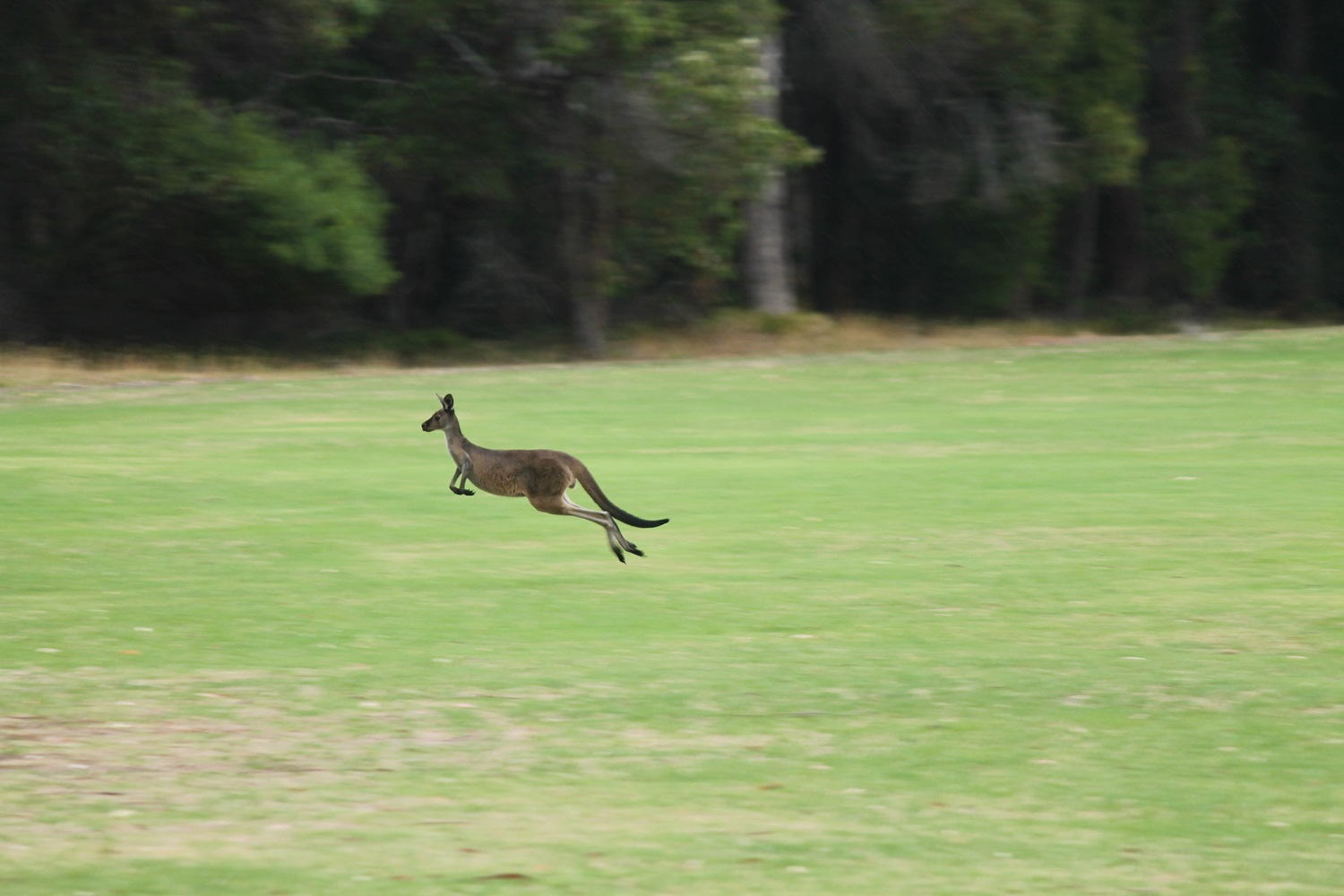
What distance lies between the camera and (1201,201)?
47.3m

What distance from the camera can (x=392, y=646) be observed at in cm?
1035

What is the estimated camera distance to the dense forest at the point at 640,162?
112 feet

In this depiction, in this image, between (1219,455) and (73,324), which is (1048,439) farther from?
(73,324)

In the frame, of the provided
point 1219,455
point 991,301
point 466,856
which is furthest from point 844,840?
point 991,301

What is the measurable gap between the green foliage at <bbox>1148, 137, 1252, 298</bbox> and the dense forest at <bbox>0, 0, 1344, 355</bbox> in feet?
0.27

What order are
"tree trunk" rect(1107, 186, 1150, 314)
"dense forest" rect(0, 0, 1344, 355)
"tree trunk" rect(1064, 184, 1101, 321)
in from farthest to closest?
"tree trunk" rect(1064, 184, 1101, 321) → "tree trunk" rect(1107, 186, 1150, 314) → "dense forest" rect(0, 0, 1344, 355)

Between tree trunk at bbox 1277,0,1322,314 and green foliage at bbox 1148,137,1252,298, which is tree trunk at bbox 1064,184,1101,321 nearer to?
green foliage at bbox 1148,137,1252,298

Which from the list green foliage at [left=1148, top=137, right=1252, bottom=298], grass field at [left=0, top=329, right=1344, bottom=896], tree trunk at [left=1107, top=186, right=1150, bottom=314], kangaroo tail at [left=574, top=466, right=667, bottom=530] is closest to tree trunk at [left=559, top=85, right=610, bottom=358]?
tree trunk at [left=1107, top=186, right=1150, bottom=314]

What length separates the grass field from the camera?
21.8 ft

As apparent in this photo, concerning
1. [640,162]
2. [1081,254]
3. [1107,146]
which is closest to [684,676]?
[640,162]

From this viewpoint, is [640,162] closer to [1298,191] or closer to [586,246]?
[586,246]

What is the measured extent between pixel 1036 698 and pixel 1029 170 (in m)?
34.0

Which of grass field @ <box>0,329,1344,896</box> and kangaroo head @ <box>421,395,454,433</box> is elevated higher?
kangaroo head @ <box>421,395,454,433</box>

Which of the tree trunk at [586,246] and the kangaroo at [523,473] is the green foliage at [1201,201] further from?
the kangaroo at [523,473]
